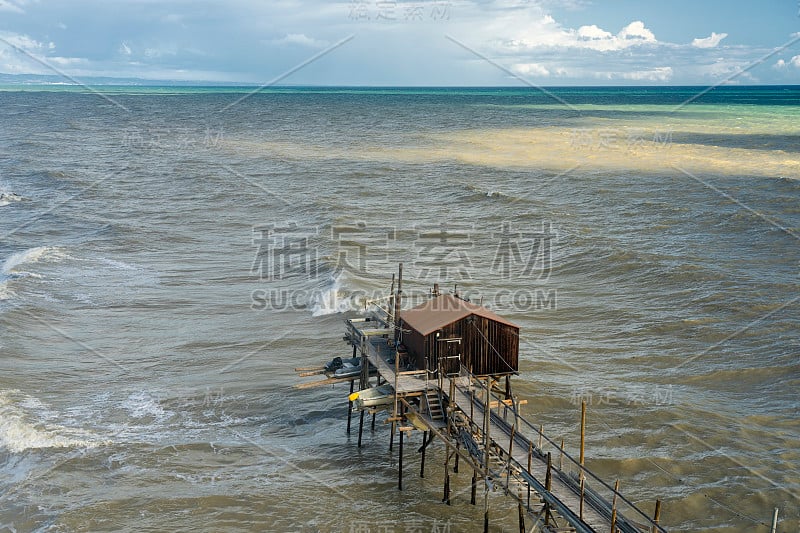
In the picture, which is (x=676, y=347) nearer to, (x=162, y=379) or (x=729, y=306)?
(x=729, y=306)

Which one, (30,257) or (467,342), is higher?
(467,342)

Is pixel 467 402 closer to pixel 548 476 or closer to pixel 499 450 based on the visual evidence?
pixel 499 450

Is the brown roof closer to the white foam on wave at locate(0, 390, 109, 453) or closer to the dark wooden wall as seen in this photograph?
the dark wooden wall

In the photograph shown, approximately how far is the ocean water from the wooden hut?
363cm

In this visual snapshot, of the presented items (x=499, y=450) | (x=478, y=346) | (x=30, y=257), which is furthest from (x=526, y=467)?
(x=30, y=257)

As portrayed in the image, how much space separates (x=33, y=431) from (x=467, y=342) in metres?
15.3

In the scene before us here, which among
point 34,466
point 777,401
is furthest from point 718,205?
point 34,466

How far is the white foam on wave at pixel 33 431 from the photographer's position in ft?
82.6

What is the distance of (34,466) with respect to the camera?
941 inches

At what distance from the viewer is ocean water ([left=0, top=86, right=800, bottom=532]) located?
22.9 metres

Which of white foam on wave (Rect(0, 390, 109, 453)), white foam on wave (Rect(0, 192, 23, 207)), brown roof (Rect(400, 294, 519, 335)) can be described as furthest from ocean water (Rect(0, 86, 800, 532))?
brown roof (Rect(400, 294, 519, 335))

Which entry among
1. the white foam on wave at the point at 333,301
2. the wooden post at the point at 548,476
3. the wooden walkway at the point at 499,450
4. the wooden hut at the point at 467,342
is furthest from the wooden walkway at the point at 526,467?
the white foam on wave at the point at 333,301

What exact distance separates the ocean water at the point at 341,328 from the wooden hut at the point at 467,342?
363cm

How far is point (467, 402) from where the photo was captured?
22.5m
